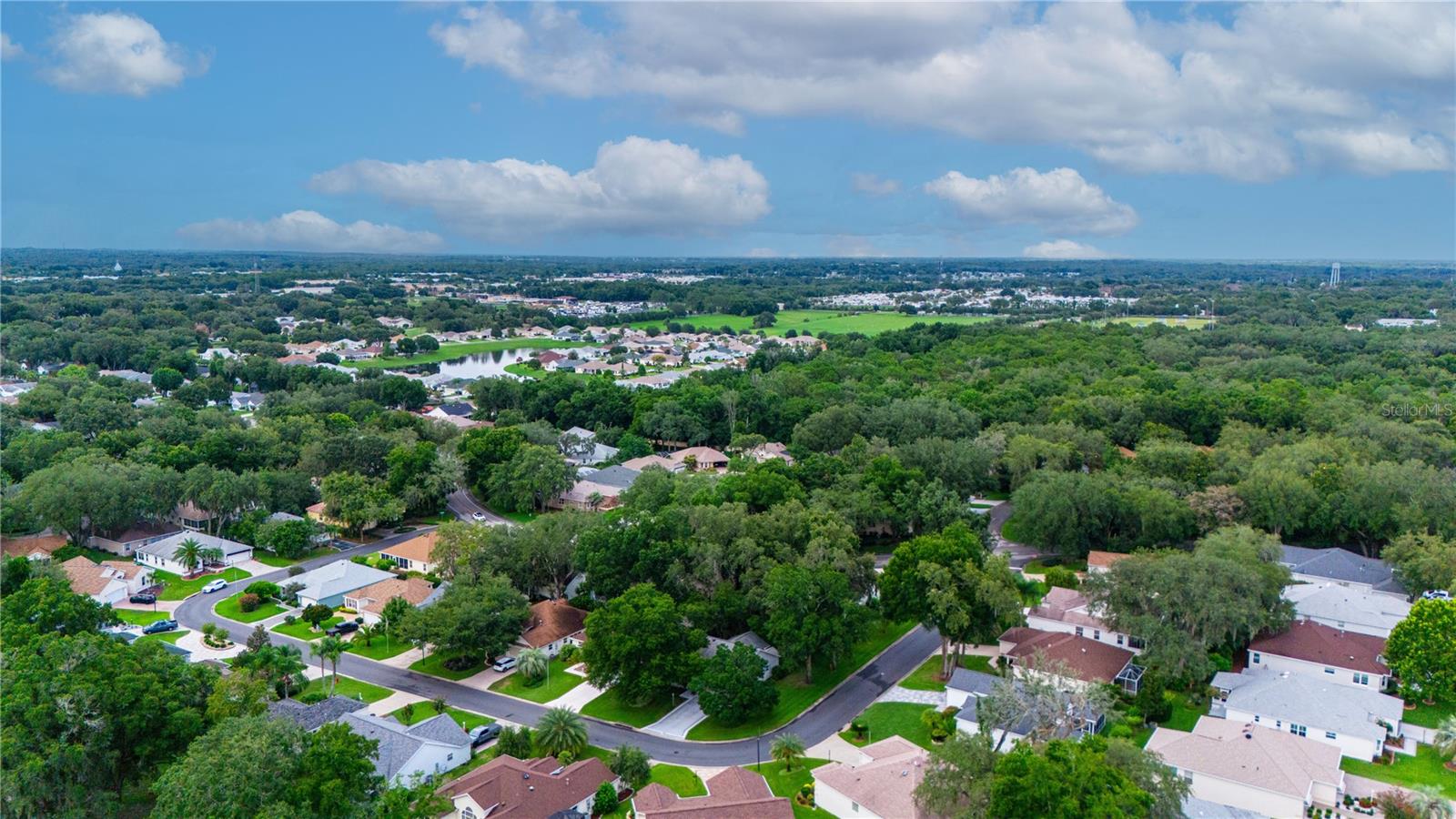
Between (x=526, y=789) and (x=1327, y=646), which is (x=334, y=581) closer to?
(x=526, y=789)

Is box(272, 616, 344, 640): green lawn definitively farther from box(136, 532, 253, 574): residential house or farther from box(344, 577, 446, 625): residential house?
box(136, 532, 253, 574): residential house

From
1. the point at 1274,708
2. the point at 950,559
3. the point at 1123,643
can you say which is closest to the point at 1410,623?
the point at 1274,708

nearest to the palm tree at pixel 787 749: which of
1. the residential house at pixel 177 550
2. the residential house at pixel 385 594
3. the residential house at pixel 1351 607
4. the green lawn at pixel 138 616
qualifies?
the residential house at pixel 385 594

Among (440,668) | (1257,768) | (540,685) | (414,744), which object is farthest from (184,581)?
(1257,768)

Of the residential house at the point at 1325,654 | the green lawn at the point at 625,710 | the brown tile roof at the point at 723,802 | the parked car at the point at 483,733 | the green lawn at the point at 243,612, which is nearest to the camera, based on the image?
the brown tile roof at the point at 723,802

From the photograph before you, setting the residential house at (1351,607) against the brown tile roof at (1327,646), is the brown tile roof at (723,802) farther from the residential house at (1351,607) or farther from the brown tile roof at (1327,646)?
the residential house at (1351,607)
